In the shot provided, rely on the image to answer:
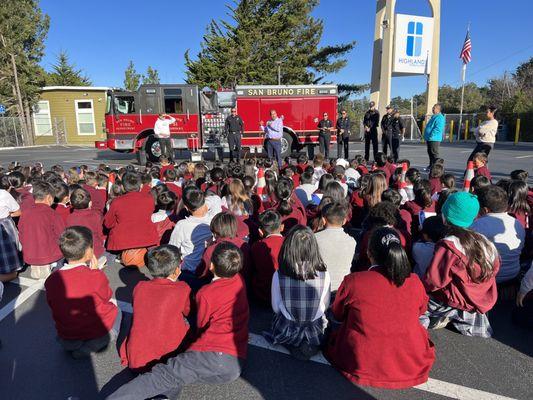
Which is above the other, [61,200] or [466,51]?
[466,51]

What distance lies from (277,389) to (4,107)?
36293 millimetres

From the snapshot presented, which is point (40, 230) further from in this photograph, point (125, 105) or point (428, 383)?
point (125, 105)

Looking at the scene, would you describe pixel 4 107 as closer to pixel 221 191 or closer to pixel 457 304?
pixel 221 191

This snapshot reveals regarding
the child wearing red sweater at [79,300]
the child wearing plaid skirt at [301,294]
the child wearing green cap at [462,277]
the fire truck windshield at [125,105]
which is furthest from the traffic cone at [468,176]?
the fire truck windshield at [125,105]

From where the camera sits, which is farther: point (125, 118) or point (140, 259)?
point (125, 118)

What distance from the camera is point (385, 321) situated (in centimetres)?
254

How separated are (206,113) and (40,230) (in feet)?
37.0

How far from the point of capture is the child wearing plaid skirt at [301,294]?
9.46 feet

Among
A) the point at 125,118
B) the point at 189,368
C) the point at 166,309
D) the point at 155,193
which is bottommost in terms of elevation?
the point at 189,368

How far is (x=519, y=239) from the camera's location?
12.3 feet

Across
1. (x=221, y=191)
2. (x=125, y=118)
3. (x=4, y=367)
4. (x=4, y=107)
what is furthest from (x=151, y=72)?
(x=4, y=367)

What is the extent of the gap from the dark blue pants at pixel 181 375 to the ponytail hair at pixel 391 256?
1230 mm

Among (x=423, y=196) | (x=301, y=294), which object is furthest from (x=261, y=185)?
(x=301, y=294)

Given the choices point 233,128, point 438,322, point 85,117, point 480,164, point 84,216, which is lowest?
point 438,322
